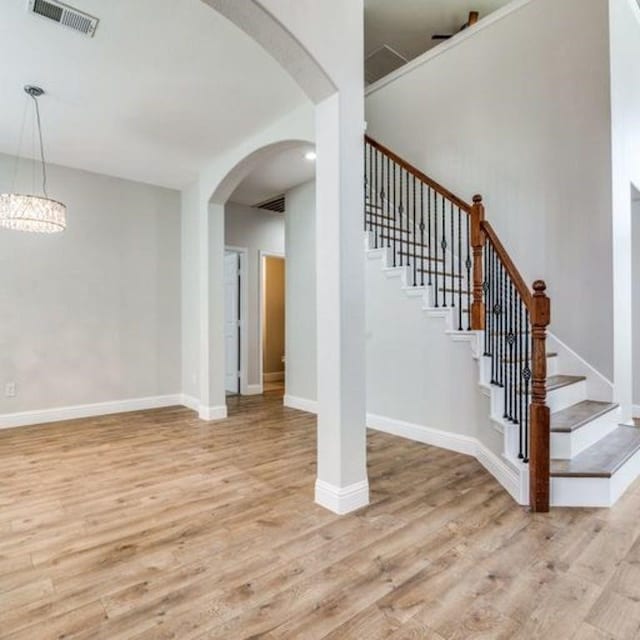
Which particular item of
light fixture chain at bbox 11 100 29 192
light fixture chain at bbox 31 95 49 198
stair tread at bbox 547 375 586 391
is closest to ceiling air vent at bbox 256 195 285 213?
light fixture chain at bbox 31 95 49 198

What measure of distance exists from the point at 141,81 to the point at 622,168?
393cm

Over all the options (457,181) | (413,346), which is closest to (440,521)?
(413,346)

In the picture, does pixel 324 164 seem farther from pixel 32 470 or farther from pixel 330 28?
pixel 32 470

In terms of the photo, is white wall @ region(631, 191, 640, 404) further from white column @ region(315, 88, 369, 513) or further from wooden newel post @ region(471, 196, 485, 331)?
Result: white column @ region(315, 88, 369, 513)

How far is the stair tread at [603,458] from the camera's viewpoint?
99.3 inches

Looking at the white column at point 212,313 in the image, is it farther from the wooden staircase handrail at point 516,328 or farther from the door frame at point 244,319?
the wooden staircase handrail at point 516,328

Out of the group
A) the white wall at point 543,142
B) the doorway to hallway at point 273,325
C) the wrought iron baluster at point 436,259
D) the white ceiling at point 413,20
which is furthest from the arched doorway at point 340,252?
the doorway to hallway at point 273,325

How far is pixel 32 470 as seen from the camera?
3.17 m

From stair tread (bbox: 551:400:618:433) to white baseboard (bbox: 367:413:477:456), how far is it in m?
0.69

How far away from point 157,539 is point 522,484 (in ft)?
6.90

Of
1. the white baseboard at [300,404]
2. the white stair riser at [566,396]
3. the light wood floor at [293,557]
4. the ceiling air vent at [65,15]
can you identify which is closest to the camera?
the light wood floor at [293,557]

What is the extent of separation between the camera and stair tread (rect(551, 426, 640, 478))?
8.28 ft

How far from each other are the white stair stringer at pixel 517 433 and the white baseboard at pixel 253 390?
2643mm

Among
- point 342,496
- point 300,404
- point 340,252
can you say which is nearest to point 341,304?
point 340,252
